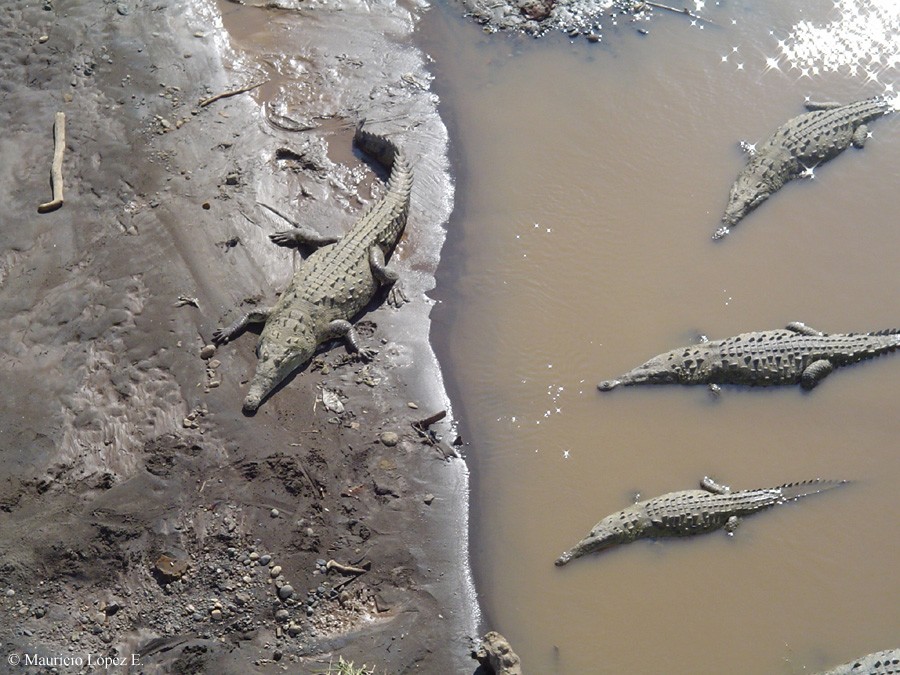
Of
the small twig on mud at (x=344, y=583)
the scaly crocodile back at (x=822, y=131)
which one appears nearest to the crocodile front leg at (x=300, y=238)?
the small twig on mud at (x=344, y=583)

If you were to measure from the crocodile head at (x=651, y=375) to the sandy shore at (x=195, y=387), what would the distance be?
1743 millimetres

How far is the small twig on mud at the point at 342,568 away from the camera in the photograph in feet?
21.2

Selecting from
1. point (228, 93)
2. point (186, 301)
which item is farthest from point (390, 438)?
point (228, 93)

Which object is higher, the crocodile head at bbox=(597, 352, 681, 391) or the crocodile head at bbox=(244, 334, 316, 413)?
the crocodile head at bbox=(597, 352, 681, 391)

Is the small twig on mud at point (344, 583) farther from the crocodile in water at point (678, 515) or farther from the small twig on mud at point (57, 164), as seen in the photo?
the small twig on mud at point (57, 164)

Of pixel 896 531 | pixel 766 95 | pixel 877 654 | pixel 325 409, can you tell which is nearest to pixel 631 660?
pixel 877 654

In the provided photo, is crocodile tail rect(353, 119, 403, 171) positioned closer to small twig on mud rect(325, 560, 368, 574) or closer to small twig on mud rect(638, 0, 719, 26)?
small twig on mud rect(638, 0, 719, 26)

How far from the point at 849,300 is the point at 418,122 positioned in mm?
5156

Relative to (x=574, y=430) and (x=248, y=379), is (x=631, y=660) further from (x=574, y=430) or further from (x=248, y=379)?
(x=248, y=379)

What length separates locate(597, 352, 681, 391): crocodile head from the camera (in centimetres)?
779

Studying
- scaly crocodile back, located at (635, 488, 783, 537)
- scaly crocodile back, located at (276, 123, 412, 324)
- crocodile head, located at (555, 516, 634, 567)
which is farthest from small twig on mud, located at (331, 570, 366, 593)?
scaly crocodile back, located at (635, 488, 783, 537)

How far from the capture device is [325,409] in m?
7.27

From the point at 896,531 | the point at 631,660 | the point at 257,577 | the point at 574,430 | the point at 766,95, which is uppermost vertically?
the point at 766,95

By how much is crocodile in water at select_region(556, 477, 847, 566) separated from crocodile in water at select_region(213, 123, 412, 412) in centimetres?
269
